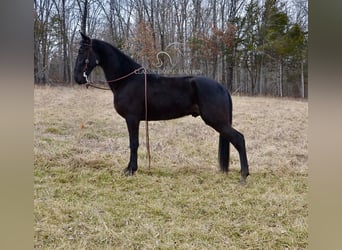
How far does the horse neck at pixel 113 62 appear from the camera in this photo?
121 centimetres

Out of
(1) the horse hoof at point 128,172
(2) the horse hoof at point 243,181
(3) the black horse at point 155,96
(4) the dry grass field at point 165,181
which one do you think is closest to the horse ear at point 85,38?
(3) the black horse at point 155,96

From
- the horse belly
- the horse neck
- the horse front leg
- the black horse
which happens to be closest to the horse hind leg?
the black horse

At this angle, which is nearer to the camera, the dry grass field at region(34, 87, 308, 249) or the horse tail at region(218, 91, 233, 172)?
the dry grass field at region(34, 87, 308, 249)

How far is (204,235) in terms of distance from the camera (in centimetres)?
112

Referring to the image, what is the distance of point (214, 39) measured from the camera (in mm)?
1220

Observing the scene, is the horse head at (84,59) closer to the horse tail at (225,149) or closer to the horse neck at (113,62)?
the horse neck at (113,62)

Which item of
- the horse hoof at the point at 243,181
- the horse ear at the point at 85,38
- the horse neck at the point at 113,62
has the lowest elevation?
the horse hoof at the point at 243,181

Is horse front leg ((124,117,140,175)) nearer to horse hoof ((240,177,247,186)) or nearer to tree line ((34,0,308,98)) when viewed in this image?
tree line ((34,0,308,98))

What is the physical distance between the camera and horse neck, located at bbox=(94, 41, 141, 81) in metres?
1.21

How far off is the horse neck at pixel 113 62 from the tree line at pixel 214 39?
30 millimetres

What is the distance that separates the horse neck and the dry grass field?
9 cm

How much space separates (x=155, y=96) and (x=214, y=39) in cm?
33
